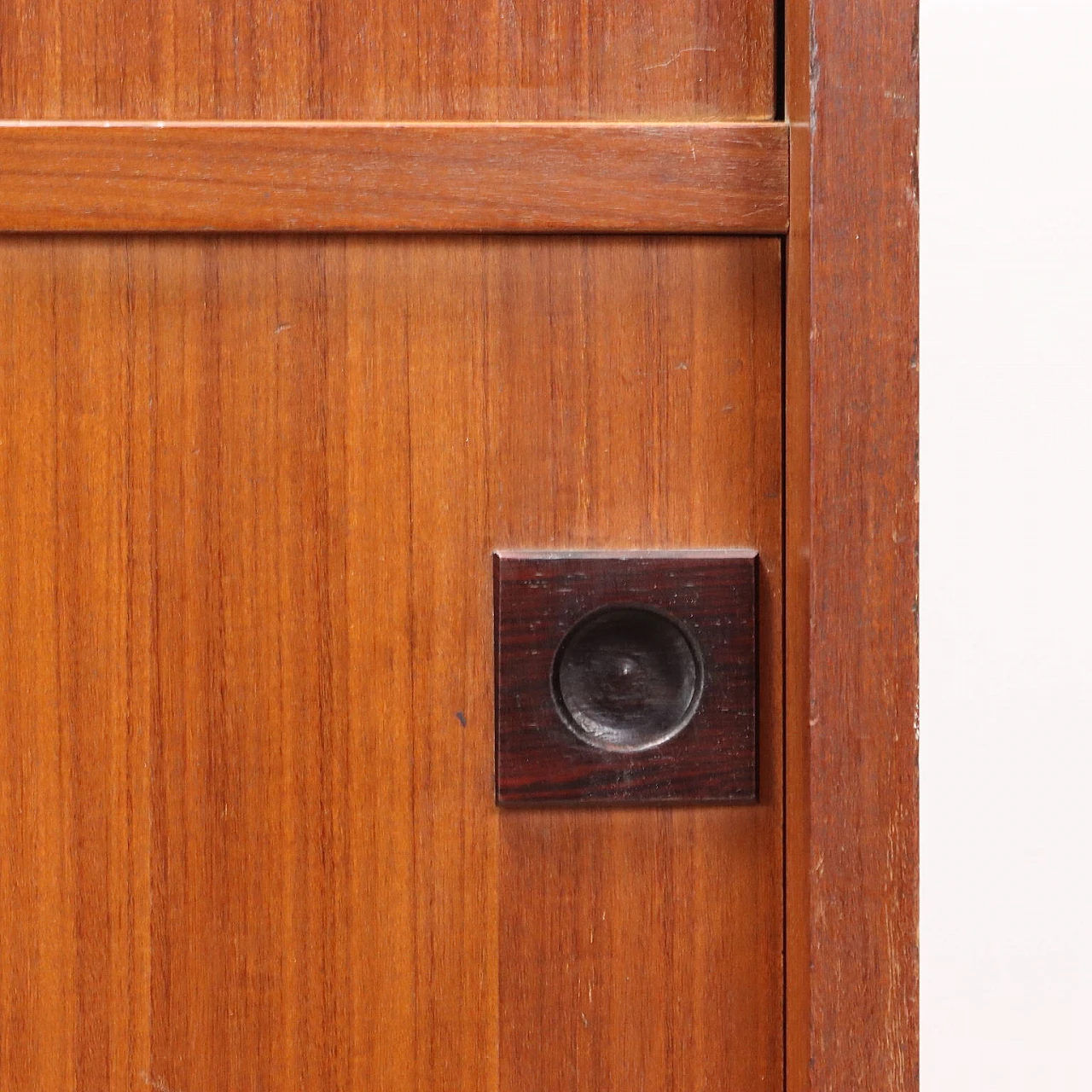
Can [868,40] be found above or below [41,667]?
above

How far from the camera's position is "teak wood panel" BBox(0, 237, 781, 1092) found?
1.09ft

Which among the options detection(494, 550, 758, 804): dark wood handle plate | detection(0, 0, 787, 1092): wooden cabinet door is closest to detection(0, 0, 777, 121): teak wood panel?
detection(0, 0, 787, 1092): wooden cabinet door

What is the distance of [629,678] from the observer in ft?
1.12

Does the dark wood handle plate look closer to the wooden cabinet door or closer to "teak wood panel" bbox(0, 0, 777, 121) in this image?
the wooden cabinet door

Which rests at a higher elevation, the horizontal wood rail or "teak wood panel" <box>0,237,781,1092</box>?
the horizontal wood rail

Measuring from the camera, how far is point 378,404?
1.10 feet

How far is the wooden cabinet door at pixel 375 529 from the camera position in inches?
13.1

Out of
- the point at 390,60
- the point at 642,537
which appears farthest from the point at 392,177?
the point at 642,537

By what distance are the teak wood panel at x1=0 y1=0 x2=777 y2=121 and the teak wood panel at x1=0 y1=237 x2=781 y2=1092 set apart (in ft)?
0.16

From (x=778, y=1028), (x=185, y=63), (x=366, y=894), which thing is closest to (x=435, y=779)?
(x=366, y=894)

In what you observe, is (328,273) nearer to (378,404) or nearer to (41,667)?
(378,404)

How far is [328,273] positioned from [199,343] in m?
0.05

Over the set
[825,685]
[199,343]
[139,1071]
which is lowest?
[139,1071]

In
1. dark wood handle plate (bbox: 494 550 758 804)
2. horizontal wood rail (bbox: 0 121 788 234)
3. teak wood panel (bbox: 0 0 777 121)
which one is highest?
teak wood panel (bbox: 0 0 777 121)
